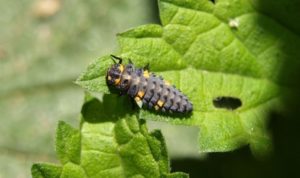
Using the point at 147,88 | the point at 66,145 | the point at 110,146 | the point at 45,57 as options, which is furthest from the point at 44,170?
the point at 45,57

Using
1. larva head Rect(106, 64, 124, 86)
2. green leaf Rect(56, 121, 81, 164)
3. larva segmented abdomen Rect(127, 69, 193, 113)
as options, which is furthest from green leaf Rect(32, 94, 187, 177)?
larva head Rect(106, 64, 124, 86)

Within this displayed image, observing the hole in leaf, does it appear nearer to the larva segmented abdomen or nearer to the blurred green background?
the larva segmented abdomen

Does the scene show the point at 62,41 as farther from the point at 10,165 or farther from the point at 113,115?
the point at 113,115

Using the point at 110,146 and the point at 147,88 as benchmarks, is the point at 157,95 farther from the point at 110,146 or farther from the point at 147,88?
the point at 110,146

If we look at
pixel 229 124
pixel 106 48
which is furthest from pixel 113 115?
pixel 106 48

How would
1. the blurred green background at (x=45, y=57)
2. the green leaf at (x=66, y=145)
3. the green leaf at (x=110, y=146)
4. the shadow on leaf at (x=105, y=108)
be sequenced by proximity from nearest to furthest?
the green leaf at (x=110, y=146) → the green leaf at (x=66, y=145) → the shadow on leaf at (x=105, y=108) → the blurred green background at (x=45, y=57)

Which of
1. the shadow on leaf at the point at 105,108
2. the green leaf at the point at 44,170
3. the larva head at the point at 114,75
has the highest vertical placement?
the larva head at the point at 114,75

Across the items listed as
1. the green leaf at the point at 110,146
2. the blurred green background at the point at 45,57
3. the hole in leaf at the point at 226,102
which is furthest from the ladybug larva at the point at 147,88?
the blurred green background at the point at 45,57

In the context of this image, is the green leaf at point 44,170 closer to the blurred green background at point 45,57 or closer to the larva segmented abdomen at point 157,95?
the larva segmented abdomen at point 157,95
